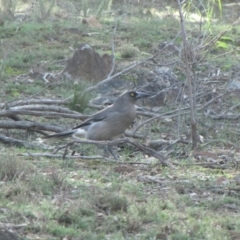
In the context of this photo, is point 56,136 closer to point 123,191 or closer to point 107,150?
point 107,150

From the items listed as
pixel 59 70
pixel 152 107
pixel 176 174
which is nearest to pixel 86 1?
pixel 59 70

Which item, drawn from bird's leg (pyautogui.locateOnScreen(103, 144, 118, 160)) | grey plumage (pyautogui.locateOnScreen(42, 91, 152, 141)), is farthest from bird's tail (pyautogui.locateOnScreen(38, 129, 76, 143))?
bird's leg (pyautogui.locateOnScreen(103, 144, 118, 160))

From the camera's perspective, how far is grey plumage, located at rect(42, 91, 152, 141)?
917cm

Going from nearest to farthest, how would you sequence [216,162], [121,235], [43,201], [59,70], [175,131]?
[121,235]
[43,201]
[216,162]
[175,131]
[59,70]

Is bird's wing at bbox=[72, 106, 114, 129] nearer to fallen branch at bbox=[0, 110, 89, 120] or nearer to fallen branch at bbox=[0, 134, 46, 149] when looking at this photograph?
fallen branch at bbox=[0, 110, 89, 120]

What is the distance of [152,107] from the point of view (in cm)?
1198

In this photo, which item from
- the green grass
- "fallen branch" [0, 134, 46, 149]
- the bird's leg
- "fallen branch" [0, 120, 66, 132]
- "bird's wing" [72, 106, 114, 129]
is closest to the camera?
the green grass

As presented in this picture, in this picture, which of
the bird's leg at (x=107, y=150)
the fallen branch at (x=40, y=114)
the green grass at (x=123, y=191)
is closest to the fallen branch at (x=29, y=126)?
the fallen branch at (x=40, y=114)

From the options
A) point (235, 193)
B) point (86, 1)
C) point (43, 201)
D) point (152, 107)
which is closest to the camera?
point (43, 201)

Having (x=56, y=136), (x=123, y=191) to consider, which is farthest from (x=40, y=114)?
(x=123, y=191)

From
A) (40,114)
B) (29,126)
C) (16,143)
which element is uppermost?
(40,114)

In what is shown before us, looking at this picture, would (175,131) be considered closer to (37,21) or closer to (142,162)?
(142,162)

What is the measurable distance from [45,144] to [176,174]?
5.98ft

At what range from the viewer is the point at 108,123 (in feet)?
30.1
